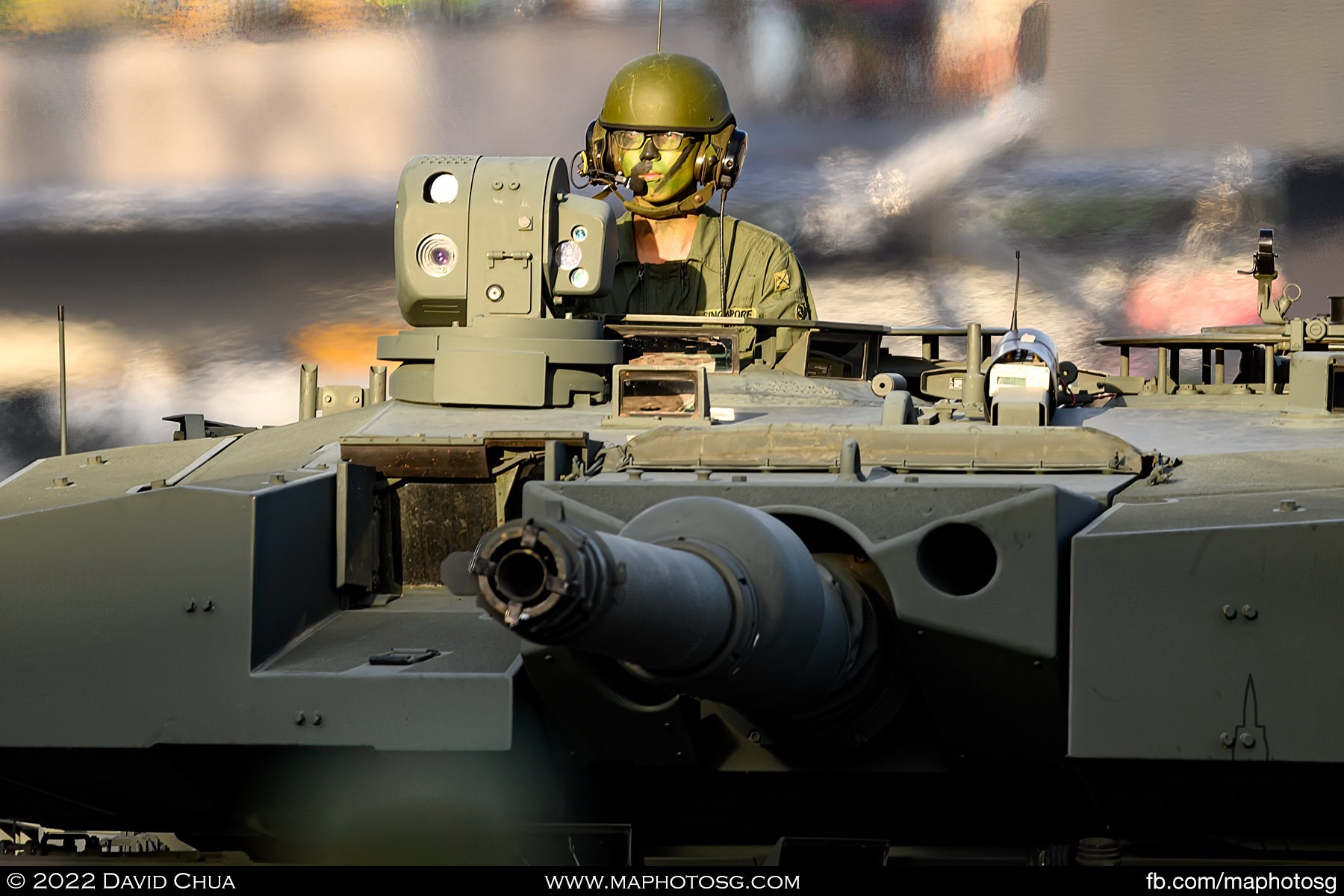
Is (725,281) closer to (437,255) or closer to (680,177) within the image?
(680,177)

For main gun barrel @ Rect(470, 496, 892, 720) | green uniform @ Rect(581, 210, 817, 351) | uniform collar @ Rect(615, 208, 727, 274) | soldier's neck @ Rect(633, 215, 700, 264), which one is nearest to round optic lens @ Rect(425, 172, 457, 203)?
green uniform @ Rect(581, 210, 817, 351)

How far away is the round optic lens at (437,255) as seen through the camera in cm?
1066

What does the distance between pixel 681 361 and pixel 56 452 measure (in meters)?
11.1

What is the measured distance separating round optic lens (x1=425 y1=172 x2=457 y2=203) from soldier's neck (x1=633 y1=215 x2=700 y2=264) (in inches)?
154

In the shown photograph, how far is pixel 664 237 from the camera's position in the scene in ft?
48.3

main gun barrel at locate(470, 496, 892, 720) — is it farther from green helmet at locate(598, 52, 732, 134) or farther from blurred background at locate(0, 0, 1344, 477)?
blurred background at locate(0, 0, 1344, 477)

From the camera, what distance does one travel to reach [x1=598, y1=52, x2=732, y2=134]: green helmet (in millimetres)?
14594

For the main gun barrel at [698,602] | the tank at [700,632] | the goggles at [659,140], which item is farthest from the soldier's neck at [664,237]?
the main gun barrel at [698,602]

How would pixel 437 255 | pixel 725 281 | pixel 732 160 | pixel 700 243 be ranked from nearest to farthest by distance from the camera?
pixel 437 255
pixel 725 281
pixel 732 160
pixel 700 243

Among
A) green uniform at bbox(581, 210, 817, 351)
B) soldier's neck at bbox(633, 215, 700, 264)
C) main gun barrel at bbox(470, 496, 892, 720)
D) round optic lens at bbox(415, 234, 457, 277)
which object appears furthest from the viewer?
soldier's neck at bbox(633, 215, 700, 264)

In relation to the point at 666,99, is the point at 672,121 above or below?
below

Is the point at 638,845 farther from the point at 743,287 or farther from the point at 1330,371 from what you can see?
the point at 743,287

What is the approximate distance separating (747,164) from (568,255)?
30.5 feet

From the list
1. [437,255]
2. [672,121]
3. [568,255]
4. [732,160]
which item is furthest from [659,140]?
[437,255]
